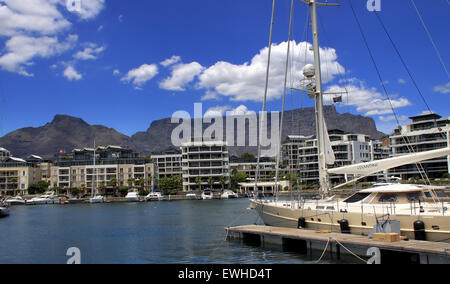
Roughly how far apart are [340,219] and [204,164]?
117 meters

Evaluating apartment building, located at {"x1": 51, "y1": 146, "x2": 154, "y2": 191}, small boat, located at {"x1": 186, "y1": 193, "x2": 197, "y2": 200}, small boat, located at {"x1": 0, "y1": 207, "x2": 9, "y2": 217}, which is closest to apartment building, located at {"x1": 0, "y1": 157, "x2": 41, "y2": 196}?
apartment building, located at {"x1": 51, "y1": 146, "x2": 154, "y2": 191}

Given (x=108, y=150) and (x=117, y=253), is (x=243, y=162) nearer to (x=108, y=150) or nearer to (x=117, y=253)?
(x=108, y=150)

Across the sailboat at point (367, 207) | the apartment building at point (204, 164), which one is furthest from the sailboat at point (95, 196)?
the sailboat at point (367, 207)

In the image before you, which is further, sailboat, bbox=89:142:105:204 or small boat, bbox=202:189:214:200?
small boat, bbox=202:189:214:200

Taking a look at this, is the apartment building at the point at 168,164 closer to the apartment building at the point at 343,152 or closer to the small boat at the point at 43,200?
the small boat at the point at 43,200

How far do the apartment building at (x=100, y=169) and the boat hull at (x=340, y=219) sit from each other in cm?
11467

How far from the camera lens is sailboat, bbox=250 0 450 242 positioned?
70.8 ft

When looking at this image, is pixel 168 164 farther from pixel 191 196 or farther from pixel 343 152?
pixel 343 152

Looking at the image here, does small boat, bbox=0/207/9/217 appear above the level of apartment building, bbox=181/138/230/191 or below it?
below

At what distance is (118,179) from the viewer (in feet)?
474

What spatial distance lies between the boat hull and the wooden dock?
1.18 m

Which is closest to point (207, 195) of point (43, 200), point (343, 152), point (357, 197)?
point (343, 152)

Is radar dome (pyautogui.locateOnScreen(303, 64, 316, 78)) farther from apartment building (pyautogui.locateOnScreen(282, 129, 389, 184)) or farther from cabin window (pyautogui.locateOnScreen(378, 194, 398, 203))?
apartment building (pyautogui.locateOnScreen(282, 129, 389, 184))
